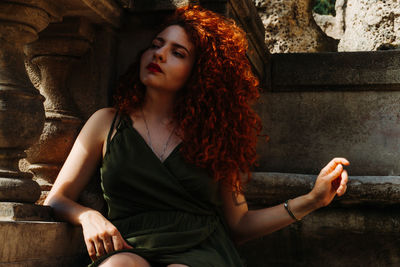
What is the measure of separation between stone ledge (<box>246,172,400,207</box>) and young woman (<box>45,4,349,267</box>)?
0.68 m

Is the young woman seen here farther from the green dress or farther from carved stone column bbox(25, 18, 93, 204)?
carved stone column bbox(25, 18, 93, 204)

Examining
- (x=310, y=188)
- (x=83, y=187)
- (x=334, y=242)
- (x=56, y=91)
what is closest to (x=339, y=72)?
(x=310, y=188)

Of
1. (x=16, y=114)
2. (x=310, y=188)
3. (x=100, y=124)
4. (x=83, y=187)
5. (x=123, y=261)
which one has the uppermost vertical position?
(x=16, y=114)

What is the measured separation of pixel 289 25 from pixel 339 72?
1528 mm

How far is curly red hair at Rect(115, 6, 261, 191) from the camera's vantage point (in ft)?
7.34

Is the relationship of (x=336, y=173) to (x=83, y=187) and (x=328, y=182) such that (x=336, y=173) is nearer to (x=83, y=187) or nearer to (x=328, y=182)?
(x=328, y=182)

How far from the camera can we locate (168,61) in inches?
86.8

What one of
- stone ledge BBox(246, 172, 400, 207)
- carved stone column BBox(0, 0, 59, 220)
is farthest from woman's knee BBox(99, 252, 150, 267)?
stone ledge BBox(246, 172, 400, 207)

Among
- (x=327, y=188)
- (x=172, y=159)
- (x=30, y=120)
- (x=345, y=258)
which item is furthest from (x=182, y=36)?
(x=345, y=258)

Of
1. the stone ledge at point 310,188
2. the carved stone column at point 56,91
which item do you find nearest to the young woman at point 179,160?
the carved stone column at point 56,91

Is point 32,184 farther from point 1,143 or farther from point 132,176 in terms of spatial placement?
point 132,176

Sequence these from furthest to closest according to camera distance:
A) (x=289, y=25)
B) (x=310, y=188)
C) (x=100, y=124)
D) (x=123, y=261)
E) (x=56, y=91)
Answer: (x=289, y=25), (x=310, y=188), (x=56, y=91), (x=100, y=124), (x=123, y=261)

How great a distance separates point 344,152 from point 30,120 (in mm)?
2183

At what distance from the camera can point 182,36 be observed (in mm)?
2252
